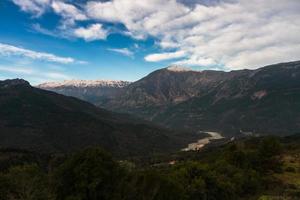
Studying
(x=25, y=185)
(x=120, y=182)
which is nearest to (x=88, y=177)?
(x=120, y=182)

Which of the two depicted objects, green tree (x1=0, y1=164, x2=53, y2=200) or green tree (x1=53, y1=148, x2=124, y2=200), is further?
green tree (x1=53, y1=148, x2=124, y2=200)

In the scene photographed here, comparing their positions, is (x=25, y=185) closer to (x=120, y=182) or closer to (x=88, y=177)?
(x=88, y=177)

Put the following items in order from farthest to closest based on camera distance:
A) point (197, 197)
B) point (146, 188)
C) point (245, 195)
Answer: point (245, 195) < point (197, 197) < point (146, 188)

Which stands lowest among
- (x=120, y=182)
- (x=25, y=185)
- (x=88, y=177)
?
(x=120, y=182)

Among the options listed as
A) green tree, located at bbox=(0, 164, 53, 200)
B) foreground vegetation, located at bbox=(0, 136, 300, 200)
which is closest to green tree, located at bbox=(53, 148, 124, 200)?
foreground vegetation, located at bbox=(0, 136, 300, 200)

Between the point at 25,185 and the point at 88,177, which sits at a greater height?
the point at 25,185

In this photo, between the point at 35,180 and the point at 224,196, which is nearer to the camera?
the point at 35,180

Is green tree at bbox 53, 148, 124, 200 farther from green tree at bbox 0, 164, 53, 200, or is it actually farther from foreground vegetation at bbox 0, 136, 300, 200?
green tree at bbox 0, 164, 53, 200

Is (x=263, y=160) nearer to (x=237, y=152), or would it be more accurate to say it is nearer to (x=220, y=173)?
(x=237, y=152)

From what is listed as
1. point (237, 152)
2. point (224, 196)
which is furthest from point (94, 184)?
point (237, 152)

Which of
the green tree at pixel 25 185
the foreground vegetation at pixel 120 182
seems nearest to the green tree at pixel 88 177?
the foreground vegetation at pixel 120 182

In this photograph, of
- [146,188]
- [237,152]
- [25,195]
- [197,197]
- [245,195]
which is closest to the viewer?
[25,195]
